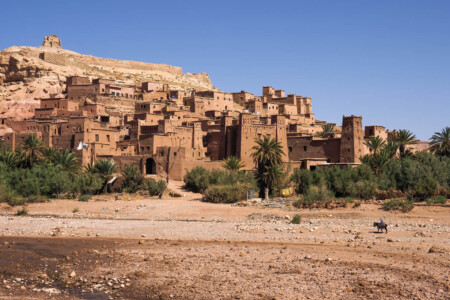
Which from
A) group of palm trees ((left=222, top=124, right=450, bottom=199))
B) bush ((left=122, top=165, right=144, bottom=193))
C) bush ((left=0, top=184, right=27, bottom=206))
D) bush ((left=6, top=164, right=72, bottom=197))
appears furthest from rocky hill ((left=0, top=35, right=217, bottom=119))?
group of palm trees ((left=222, top=124, right=450, bottom=199))

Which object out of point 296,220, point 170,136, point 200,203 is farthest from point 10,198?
point 296,220

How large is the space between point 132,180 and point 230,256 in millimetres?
22555

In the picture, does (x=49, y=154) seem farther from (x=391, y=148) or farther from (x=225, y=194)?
(x=391, y=148)

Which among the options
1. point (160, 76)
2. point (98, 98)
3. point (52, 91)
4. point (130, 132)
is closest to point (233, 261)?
point (130, 132)

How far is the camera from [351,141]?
4181cm

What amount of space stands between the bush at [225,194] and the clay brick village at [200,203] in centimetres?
8

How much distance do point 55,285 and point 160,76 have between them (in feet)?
258

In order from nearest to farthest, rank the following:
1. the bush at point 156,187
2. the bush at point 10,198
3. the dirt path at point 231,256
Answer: the dirt path at point 231,256 < the bush at point 10,198 < the bush at point 156,187

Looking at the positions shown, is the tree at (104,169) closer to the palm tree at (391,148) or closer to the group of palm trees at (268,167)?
the group of palm trees at (268,167)

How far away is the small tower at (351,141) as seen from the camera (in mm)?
41625

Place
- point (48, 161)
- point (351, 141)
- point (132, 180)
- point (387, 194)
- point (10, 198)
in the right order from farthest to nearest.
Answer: point (351, 141) < point (48, 161) < point (132, 180) < point (10, 198) < point (387, 194)

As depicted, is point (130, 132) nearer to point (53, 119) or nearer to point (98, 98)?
point (53, 119)

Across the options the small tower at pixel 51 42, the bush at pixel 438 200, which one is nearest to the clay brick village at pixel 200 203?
the bush at pixel 438 200

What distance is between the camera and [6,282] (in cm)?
1392
